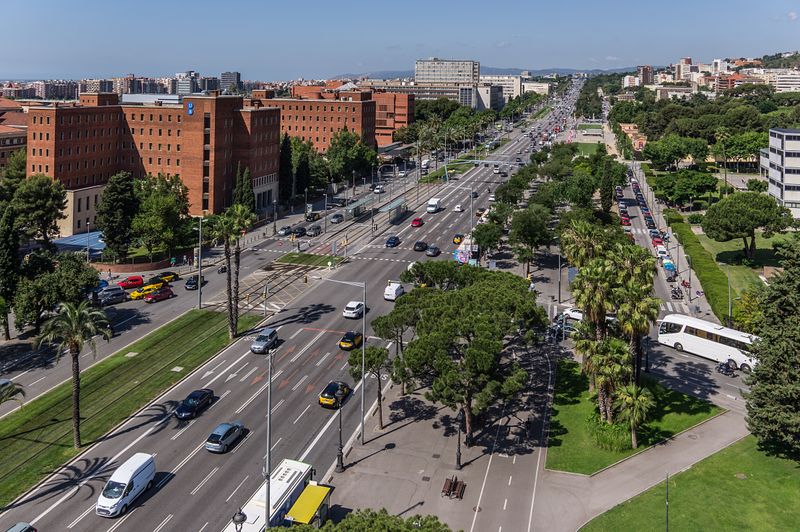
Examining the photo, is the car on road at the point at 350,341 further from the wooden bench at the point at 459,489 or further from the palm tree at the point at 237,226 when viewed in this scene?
the wooden bench at the point at 459,489

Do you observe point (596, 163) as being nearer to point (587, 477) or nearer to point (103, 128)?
point (103, 128)

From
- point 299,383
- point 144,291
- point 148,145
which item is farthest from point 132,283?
point 148,145

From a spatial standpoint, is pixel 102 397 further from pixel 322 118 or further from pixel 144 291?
pixel 322 118

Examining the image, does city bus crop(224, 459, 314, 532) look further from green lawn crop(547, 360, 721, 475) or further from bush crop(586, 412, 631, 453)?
bush crop(586, 412, 631, 453)

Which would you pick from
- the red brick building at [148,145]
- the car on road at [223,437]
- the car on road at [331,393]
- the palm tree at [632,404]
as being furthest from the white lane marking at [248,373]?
the red brick building at [148,145]

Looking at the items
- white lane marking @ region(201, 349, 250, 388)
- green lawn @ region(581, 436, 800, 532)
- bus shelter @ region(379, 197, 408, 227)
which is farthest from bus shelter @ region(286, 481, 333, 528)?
bus shelter @ region(379, 197, 408, 227)

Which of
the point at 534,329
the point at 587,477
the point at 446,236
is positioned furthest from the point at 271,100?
the point at 587,477
